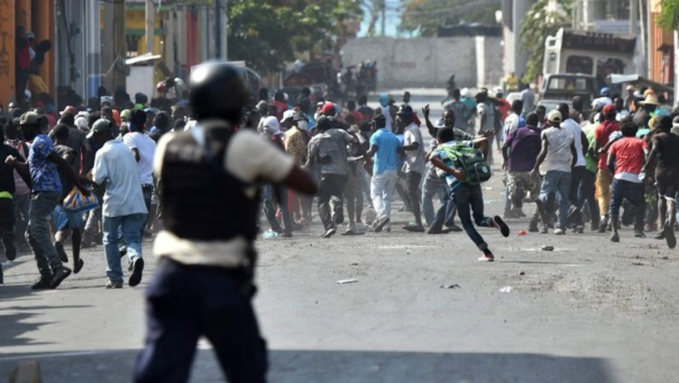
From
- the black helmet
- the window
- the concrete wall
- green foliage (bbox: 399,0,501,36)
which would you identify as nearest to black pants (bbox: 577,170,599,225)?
the black helmet

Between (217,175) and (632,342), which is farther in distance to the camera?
(632,342)

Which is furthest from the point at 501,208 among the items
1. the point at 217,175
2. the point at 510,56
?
the point at 510,56

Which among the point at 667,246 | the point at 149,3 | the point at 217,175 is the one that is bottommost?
the point at 667,246

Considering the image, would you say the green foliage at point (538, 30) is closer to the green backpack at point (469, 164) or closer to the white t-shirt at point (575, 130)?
the white t-shirt at point (575, 130)

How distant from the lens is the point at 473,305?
42.9 feet

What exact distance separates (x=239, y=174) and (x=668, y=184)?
44.0 ft

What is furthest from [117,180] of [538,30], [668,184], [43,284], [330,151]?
[538,30]

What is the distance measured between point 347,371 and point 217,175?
3.65 m

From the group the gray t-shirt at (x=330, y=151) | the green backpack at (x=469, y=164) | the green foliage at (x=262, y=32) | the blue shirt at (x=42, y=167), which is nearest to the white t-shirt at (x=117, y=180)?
the blue shirt at (x=42, y=167)

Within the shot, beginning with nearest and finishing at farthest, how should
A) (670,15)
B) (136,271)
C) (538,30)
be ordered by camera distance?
(136,271)
(670,15)
(538,30)

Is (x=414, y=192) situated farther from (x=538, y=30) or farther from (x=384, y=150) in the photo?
(x=538, y=30)

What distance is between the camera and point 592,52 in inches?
1857

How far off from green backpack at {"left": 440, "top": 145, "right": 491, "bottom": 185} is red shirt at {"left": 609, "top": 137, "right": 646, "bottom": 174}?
3433mm

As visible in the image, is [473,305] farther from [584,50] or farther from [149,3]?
[584,50]
